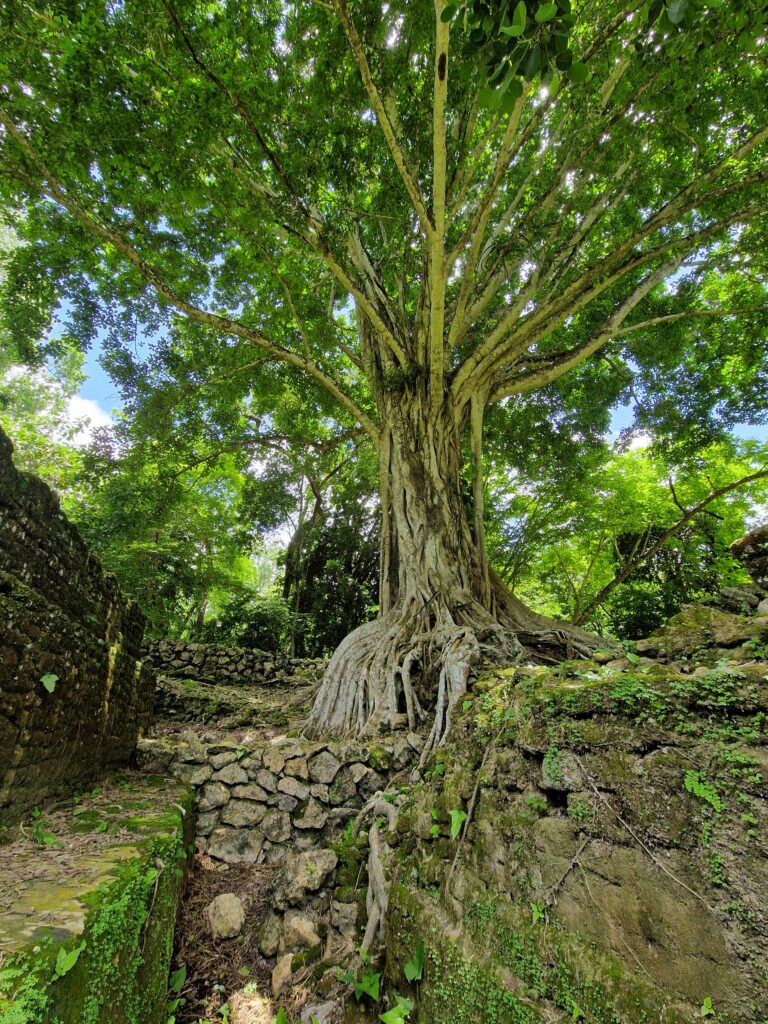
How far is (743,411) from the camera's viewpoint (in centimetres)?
716

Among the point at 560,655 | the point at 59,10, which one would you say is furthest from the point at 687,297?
the point at 59,10

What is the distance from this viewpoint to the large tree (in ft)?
12.4

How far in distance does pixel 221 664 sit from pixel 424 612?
4826mm

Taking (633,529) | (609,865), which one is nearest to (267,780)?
(609,865)

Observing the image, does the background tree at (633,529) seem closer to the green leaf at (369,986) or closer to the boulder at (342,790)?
the boulder at (342,790)

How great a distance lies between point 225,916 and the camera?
2.47 m

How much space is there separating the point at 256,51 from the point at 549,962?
6856 millimetres

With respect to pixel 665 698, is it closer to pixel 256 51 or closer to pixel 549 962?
pixel 549 962

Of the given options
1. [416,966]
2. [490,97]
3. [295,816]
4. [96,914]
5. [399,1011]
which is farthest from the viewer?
[295,816]

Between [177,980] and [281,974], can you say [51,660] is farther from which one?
[281,974]

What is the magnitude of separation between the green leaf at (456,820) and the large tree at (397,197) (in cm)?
96

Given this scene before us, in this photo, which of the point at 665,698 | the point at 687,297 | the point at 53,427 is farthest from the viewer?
the point at 53,427

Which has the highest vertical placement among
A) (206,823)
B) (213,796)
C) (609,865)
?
(609,865)

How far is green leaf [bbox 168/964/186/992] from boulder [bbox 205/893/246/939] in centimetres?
25
